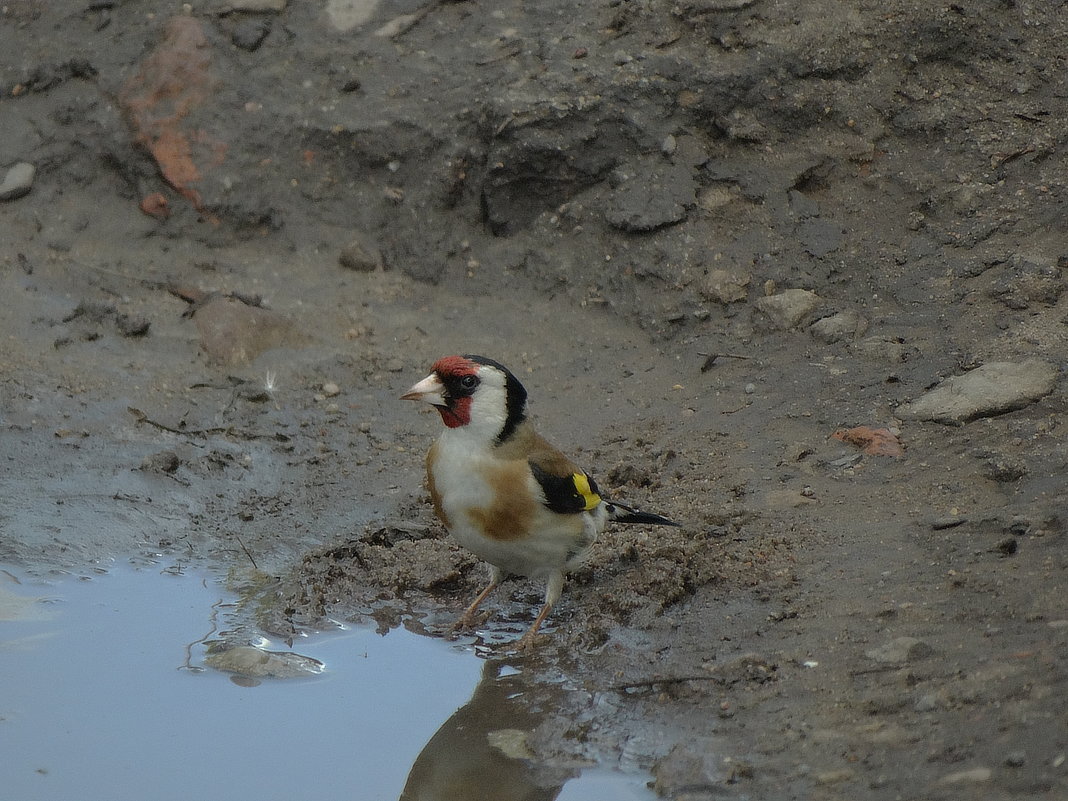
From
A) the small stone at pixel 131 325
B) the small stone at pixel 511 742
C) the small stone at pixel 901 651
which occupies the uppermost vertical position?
the small stone at pixel 131 325

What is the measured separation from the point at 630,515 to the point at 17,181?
14.2 feet

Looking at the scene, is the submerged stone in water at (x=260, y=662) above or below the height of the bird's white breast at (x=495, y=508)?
below

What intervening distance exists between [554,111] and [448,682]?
3383 mm

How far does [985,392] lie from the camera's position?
5.28 metres

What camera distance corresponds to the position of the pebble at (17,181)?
716cm

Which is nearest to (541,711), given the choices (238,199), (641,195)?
(641,195)

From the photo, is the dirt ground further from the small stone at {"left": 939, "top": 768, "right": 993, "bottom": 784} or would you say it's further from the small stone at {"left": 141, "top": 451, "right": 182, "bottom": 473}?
the small stone at {"left": 939, "top": 768, "right": 993, "bottom": 784}

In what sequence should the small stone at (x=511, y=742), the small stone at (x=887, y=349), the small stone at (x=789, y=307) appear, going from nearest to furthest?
1. the small stone at (x=511, y=742)
2. the small stone at (x=887, y=349)
3. the small stone at (x=789, y=307)

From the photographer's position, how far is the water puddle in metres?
3.67

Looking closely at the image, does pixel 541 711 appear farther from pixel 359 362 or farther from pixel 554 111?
pixel 554 111

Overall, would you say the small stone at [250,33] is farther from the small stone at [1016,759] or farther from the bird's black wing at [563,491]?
the small stone at [1016,759]

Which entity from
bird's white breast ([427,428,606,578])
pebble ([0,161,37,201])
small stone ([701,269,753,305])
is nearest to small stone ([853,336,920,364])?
small stone ([701,269,753,305])

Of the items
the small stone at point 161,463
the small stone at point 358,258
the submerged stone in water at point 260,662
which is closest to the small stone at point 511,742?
the submerged stone in water at point 260,662

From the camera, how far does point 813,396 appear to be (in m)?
5.76
